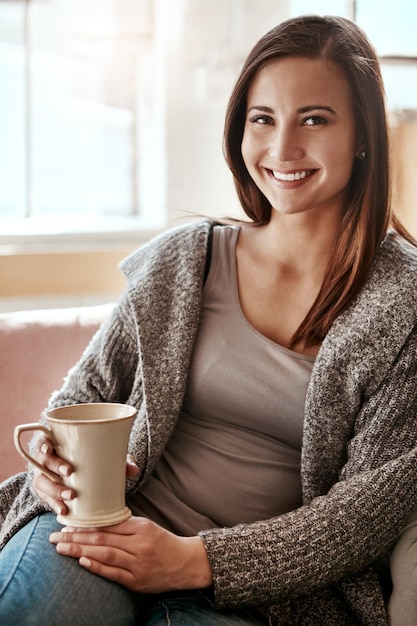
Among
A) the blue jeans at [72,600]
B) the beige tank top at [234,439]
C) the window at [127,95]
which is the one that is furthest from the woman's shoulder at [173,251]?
the window at [127,95]

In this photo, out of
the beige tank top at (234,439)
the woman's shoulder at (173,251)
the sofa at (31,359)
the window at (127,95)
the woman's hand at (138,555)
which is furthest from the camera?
the window at (127,95)

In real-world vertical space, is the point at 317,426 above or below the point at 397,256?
below

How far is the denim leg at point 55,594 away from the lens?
1184 mm

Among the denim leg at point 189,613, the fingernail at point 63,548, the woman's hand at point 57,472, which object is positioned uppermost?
the woman's hand at point 57,472

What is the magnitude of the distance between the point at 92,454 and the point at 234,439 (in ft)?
1.34

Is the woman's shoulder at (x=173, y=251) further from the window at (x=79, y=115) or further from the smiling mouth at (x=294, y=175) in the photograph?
the window at (x=79, y=115)

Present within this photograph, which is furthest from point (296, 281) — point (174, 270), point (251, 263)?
point (174, 270)

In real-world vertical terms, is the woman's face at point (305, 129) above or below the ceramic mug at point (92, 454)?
above

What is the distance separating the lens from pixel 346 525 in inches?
52.6

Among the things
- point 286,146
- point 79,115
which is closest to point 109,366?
point 286,146

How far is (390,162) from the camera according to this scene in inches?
60.8

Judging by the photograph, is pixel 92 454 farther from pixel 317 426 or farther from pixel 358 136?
pixel 358 136

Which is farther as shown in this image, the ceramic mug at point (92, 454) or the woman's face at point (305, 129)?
the woman's face at point (305, 129)

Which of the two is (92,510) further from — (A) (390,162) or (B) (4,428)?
(A) (390,162)
